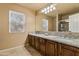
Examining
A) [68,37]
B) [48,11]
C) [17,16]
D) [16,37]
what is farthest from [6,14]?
[68,37]

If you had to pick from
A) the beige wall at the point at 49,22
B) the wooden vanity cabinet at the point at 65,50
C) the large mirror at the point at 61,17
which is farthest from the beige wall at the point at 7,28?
the wooden vanity cabinet at the point at 65,50

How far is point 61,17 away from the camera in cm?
214

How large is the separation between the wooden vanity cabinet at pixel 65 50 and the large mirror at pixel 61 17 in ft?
1.32

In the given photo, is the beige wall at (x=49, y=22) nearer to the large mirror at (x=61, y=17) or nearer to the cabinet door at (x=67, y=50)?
the large mirror at (x=61, y=17)

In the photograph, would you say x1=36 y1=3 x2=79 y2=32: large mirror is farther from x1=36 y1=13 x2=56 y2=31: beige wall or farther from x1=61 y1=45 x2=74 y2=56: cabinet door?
x1=61 y1=45 x2=74 y2=56: cabinet door

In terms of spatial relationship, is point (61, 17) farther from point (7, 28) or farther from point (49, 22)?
point (7, 28)

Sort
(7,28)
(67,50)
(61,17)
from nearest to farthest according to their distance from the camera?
(67,50)
(61,17)
(7,28)

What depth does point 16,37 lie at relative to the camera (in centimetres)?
283

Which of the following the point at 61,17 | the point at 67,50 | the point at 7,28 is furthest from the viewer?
the point at 7,28

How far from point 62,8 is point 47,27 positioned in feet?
1.81

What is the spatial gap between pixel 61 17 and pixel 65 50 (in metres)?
0.69

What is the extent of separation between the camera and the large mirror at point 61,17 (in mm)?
2000

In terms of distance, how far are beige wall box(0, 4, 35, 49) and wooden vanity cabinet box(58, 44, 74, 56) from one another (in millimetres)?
1034

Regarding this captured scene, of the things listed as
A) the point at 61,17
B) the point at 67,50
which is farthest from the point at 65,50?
the point at 61,17
